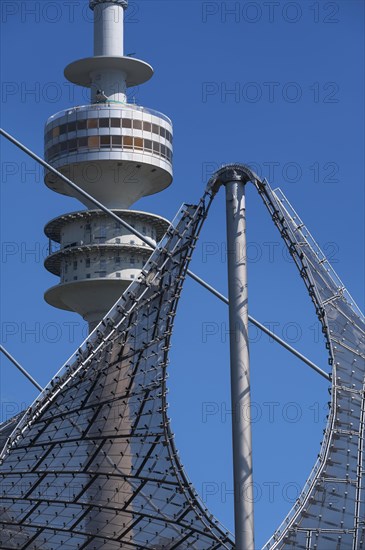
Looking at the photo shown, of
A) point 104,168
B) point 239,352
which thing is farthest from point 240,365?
point 104,168

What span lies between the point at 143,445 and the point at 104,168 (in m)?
49.7

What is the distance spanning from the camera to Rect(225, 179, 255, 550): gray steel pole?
55781 millimetres

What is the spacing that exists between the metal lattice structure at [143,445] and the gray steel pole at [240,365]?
134 inches

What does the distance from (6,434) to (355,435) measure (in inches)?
789

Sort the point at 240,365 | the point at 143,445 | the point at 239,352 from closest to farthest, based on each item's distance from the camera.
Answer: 1. the point at 240,365
2. the point at 239,352
3. the point at 143,445

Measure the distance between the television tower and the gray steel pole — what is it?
52.7 m

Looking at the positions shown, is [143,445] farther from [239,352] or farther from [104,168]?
[104,168]

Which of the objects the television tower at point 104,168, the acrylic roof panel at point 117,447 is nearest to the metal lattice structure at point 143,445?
the acrylic roof panel at point 117,447

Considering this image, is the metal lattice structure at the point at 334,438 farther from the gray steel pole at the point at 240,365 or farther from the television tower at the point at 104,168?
the television tower at the point at 104,168

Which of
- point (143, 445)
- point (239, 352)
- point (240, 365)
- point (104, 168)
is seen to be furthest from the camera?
point (104, 168)

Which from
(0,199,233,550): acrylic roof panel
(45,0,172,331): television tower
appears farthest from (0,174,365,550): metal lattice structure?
(45,0,172,331): television tower

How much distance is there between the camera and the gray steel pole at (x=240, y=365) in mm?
55781

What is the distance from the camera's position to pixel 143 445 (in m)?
67.4

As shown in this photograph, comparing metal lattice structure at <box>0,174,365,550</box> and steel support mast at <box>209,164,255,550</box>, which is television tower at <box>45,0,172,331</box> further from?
steel support mast at <box>209,164,255,550</box>
